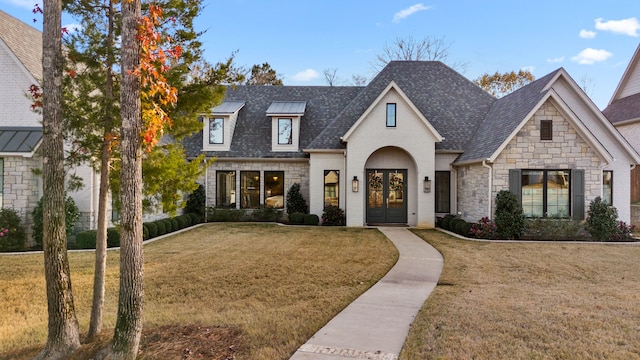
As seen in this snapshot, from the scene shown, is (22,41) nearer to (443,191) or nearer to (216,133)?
(216,133)

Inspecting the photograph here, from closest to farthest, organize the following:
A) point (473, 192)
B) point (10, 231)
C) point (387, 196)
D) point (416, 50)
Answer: point (10, 231)
point (473, 192)
point (387, 196)
point (416, 50)

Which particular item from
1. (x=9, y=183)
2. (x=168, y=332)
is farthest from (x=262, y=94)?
(x=168, y=332)

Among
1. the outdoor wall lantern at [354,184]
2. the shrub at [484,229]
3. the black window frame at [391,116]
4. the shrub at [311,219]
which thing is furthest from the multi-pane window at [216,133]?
the shrub at [484,229]

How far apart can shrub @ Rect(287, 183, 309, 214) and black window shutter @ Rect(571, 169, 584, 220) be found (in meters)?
10.7

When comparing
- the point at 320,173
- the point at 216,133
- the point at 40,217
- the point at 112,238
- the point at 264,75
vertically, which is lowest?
the point at 112,238

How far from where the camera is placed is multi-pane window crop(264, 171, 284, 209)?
18953 mm

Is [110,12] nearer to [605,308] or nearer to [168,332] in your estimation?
[168,332]

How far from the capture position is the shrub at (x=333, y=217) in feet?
55.6

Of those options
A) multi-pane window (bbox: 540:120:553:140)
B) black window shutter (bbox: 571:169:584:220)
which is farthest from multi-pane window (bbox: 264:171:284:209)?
black window shutter (bbox: 571:169:584:220)

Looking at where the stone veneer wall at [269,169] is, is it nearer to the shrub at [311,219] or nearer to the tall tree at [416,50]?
the shrub at [311,219]

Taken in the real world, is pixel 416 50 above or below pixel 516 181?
above

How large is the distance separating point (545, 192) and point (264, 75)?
28.0 meters


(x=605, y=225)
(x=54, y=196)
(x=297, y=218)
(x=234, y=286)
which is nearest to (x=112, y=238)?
(x=234, y=286)

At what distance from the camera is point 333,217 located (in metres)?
16.9
